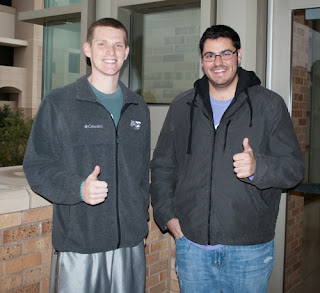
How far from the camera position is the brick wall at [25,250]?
263 centimetres

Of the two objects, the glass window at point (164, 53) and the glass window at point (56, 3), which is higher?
the glass window at point (56, 3)

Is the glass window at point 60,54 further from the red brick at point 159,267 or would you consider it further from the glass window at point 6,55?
the glass window at point 6,55

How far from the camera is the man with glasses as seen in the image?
100.0 inches

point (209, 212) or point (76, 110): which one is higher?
point (76, 110)

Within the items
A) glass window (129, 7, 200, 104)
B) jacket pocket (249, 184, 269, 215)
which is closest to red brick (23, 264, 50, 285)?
jacket pocket (249, 184, 269, 215)

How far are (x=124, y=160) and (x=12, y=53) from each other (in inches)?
1575

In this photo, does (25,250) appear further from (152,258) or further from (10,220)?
(152,258)

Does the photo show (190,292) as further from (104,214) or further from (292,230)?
(292,230)

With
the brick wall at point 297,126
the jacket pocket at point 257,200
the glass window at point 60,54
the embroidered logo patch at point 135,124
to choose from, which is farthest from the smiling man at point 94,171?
the glass window at point 60,54

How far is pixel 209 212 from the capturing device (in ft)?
8.40

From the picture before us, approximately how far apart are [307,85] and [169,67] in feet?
5.01

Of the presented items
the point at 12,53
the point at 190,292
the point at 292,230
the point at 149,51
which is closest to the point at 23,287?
the point at 190,292

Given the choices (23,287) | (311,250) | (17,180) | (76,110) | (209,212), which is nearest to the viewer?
(76,110)

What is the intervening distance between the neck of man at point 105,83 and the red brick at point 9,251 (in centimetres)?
109
